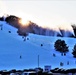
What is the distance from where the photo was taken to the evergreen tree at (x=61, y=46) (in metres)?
43.5

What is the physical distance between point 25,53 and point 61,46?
5250 millimetres

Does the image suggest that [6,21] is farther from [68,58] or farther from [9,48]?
[68,58]

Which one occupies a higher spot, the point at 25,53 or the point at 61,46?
the point at 61,46

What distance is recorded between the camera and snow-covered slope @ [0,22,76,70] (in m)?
40.1

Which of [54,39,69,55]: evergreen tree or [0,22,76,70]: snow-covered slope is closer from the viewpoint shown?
[0,22,76,70]: snow-covered slope

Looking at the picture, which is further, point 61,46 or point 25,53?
point 61,46

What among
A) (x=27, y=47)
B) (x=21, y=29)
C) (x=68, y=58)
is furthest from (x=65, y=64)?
(x=21, y=29)

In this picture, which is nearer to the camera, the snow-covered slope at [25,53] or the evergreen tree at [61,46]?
the snow-covered slope at [25,53]

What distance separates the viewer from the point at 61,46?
4409 centimetres

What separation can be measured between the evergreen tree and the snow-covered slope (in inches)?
23.2

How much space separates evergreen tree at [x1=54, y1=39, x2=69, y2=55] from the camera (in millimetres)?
43500

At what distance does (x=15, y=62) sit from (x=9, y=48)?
7.83ft

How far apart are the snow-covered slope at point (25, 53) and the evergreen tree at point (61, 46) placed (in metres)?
0.59

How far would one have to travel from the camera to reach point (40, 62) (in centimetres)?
4100
